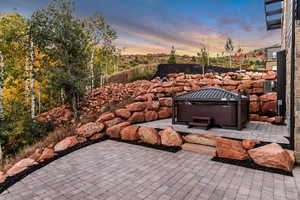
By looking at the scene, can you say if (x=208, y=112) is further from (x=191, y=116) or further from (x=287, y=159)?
(x=287, y=159)

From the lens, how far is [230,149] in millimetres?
3820

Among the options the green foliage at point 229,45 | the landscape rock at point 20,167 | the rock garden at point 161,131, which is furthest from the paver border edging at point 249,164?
the green foliage at point 229,45

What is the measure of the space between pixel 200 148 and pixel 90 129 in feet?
12.1

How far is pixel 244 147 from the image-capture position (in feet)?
12.4

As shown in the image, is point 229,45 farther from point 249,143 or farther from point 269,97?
point 249,143

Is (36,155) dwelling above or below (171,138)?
below

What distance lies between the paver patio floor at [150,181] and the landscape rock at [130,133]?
126 cm

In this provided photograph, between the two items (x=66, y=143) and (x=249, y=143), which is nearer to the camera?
(x=249, y=143)

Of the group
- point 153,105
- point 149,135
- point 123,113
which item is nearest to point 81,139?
point 123,113

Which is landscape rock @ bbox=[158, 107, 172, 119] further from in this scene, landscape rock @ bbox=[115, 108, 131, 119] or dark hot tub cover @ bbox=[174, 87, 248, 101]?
dark hot tub cover @ bbox=[174, 87, 248, 101]

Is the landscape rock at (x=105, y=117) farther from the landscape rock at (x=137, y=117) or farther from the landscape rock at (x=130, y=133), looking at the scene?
the landscape rock at (x=130, y=133)

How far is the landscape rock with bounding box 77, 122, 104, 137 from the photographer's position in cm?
539

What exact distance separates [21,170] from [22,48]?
9619 mm

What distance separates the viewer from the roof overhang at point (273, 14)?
6.69 m
